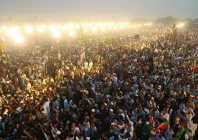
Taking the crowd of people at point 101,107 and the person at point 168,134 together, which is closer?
the person at point 168,134

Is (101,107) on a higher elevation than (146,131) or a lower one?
higher

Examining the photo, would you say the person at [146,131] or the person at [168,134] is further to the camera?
the person at [146,131]

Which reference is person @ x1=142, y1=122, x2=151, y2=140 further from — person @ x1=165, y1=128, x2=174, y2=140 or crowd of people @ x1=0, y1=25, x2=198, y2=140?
person @ x1=165, y1=128, x2=174, y2=140

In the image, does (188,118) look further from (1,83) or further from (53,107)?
(1,83)

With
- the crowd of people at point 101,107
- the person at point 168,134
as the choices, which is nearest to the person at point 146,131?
the crowd of people at point 101,107

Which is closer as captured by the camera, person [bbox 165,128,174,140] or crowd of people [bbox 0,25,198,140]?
person [bbox 165,128,174,140]

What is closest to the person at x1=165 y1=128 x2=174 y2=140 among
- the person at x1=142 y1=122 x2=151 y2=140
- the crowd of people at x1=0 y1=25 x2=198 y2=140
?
the crowd of people at x1=0 y1=25 x2=198 y2=140

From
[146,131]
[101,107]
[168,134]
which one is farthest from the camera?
[101,107]

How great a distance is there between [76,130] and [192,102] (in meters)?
5.35

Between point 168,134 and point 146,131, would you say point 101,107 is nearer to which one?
point 146,131

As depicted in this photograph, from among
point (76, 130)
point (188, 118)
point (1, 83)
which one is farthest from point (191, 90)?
point (1, 83)

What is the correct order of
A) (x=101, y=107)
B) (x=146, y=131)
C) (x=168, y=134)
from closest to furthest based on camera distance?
(x=168, y=134)
(x=146, y=131)
(x=101, y=107)

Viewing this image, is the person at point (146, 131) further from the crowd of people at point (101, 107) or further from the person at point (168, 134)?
the person at point (168, 134)

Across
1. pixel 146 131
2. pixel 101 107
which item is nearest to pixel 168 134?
pixel 146 131
